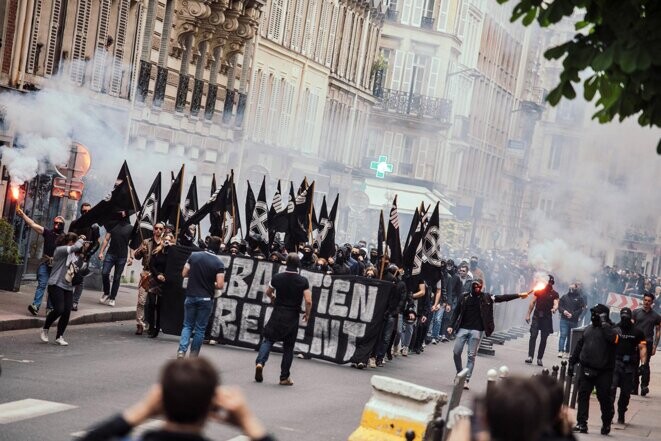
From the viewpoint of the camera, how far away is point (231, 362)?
19.7 meters

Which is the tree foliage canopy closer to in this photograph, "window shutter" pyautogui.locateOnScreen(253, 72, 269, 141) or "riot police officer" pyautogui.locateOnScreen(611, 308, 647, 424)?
"riot police officer" pyautogui.locateOnScreen(611, 308, 647, 424)

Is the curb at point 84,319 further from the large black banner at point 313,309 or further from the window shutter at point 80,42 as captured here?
the window shutter at point 80,42

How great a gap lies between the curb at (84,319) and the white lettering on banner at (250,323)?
90.0 inches

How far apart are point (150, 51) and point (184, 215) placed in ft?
39.8

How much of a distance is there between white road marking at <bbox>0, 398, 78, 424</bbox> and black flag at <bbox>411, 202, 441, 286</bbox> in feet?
37.4

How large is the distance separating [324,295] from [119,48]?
13.2 m

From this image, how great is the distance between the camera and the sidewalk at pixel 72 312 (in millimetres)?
20000

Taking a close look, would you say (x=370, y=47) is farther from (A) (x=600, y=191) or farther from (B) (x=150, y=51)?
(B) (x=150, y=51)

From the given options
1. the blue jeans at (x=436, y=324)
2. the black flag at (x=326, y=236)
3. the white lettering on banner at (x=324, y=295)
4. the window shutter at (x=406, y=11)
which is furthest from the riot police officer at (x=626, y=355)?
the window shutter at (x=406, y=11)

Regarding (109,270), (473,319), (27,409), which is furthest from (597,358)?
(109,270)

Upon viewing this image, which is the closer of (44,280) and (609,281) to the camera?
(44,280)

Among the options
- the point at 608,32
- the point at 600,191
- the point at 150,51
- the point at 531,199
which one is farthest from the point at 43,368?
the point at 531,199

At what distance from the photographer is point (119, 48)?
Result: 33.7 metres

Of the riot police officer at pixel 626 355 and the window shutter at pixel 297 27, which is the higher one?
the window shutter at pixel 297 27
